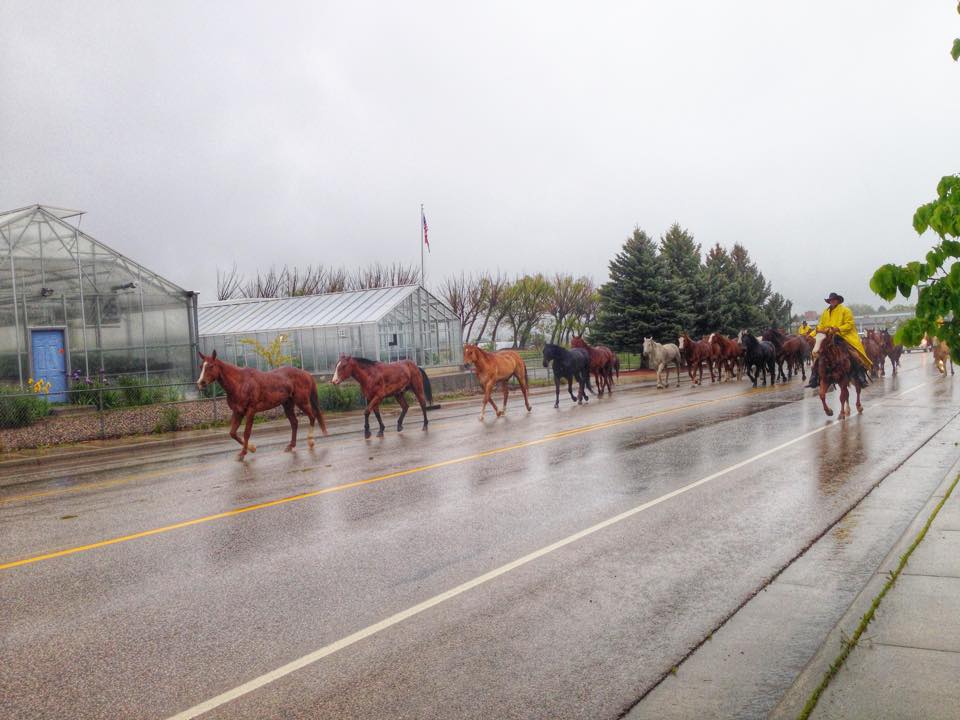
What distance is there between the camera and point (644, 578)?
6.39 meters

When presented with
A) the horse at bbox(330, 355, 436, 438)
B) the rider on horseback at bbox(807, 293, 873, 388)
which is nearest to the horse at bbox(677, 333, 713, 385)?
the rider on horseback at bbox(807, 293, 873, 388)

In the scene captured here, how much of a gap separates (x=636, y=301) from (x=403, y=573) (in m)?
39.4

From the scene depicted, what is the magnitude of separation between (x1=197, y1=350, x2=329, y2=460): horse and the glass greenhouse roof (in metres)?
19.7

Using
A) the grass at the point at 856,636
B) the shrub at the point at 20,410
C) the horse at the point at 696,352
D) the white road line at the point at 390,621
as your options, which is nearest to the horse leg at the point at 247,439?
the shrub at the point at 20,410

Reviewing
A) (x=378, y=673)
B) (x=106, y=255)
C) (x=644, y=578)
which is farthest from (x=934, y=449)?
(x=106, y=255)

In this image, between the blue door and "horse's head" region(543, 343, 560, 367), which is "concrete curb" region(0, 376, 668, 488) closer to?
"horse's head" region(543, 343, 560, 367)

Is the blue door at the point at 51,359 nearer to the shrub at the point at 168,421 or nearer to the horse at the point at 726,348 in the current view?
the shrub at the point at 168,421

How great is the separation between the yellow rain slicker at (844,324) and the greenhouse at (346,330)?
71.6ft

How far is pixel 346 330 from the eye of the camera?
121ft

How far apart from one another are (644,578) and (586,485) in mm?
3951

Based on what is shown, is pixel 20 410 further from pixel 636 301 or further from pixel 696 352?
pixel 636 301

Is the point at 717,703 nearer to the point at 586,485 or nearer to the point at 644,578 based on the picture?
the point at 644,578

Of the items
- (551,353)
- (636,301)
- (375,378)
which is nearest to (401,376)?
(375,378)

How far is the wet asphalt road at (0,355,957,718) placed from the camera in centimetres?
459
